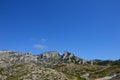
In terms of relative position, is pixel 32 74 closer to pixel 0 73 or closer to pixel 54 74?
pixel 54 74

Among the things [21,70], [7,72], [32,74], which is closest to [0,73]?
[7,72]

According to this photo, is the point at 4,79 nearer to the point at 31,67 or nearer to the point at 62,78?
the point at 31,67

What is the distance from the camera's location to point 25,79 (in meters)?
88.7

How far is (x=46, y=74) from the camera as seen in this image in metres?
95.1

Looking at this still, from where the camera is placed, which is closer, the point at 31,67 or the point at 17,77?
the point at 17,77

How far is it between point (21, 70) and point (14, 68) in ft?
20.9

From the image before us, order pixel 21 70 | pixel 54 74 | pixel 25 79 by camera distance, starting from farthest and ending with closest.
Result: pixel 21 70 < pixel 54 74 < pixel 25 79

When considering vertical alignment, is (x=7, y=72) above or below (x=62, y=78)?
above

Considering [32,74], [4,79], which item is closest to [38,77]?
[32,74]

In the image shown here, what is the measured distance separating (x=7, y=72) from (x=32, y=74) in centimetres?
1737

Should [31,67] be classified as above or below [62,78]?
above

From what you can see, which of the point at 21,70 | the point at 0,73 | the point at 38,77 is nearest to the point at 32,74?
the point at 38,77

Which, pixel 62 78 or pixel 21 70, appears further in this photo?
pixel 21 70

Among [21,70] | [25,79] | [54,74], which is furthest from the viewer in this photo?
[21,70]
